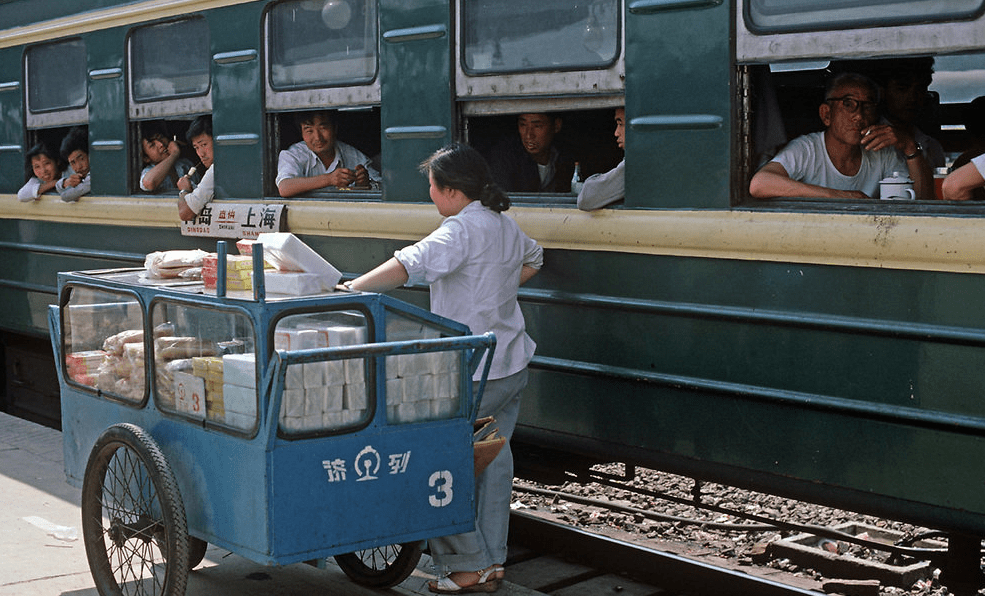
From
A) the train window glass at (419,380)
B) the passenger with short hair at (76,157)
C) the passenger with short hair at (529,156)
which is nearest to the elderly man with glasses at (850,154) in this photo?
the train window glass at (419,380)

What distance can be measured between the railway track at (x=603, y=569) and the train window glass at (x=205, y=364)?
1495mm

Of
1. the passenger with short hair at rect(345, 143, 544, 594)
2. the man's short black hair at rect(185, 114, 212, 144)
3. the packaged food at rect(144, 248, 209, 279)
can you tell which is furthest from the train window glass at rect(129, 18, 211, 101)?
the passenger with short hair at rect(345, 143, 544, 594)

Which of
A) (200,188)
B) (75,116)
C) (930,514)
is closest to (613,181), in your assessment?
(930,514)

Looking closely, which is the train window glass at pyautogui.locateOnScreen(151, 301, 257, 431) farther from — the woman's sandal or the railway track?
the railway track

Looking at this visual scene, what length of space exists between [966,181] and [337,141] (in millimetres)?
3194

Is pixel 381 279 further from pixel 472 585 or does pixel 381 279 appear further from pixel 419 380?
pixel 472 585

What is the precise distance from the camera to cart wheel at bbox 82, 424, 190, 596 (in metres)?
3.58

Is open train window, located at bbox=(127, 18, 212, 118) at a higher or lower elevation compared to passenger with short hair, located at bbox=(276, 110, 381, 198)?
higher

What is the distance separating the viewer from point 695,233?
419 centimetres

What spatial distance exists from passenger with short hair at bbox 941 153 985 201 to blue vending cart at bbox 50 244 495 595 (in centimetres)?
141

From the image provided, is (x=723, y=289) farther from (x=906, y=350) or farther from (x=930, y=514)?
(x=930, y=514)

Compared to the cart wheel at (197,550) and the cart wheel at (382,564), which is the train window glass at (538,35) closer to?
the cart wheel at (382,564)

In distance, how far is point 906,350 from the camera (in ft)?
12.0

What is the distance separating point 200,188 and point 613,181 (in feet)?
8.38
